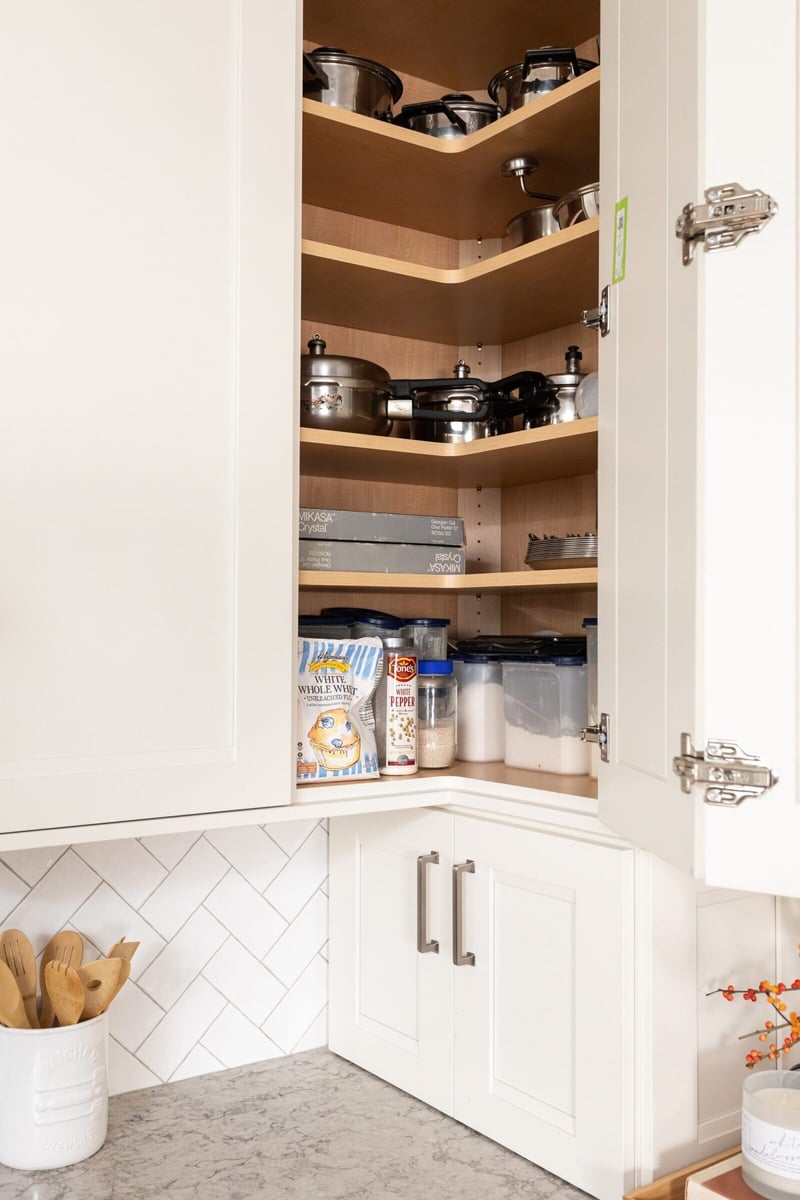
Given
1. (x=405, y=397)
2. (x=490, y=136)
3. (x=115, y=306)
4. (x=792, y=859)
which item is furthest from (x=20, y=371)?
(x=792, y=859)

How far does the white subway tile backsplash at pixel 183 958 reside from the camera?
1.64 meters

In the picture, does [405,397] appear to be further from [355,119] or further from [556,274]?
[355,119]

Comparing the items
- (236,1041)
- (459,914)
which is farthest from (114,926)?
(459,914)

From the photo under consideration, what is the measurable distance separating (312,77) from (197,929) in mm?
1331

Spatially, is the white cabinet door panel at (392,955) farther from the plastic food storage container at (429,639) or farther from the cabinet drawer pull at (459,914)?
the plastic food storage container at (429,639)

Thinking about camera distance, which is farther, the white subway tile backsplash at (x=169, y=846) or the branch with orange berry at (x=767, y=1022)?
the white subway tile backsplash at (x=169, y=846)

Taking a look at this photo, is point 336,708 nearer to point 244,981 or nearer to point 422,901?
point 422,901

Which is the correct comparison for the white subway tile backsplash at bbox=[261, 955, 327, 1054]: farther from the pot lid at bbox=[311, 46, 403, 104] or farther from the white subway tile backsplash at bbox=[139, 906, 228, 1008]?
the pot lid at bbox=[311, 46, 403, 104]

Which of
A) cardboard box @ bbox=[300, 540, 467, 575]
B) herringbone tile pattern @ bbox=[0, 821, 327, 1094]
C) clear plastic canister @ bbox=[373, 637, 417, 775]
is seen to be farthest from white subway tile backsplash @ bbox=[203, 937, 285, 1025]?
cardboard box @ bbox=[300, 540, 467, 575]

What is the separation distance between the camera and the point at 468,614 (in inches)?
79.2

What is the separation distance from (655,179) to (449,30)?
0.94 meters

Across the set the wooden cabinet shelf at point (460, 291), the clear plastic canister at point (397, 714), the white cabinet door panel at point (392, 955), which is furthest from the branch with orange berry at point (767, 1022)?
the wooden cabinet shelf at point (460, 291)

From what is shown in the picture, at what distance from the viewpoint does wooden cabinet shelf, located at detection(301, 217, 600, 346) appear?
1.51 meters

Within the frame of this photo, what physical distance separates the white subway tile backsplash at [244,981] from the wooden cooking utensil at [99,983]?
29cm
